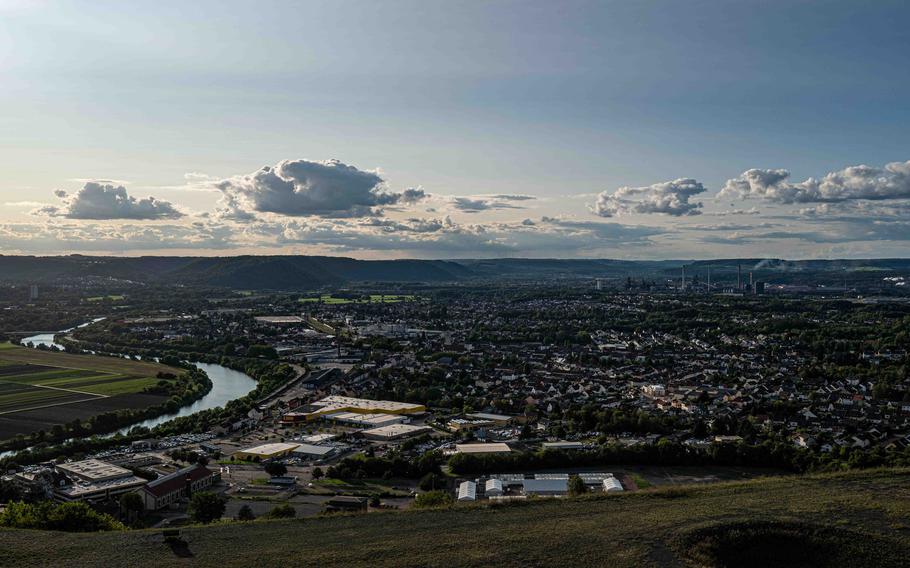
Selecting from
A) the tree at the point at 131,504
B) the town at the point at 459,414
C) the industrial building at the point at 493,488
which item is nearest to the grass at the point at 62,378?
the town at the point at 459,414

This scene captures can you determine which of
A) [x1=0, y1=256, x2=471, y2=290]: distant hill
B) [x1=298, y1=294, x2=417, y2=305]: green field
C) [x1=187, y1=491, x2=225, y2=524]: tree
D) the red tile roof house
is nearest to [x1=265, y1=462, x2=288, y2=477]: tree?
the red tile roof house

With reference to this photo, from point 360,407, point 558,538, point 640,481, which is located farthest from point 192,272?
point 558,538

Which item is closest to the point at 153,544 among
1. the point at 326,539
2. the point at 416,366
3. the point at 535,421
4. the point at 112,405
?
the point at 326,539

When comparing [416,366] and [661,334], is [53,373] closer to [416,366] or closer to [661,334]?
[416,366]

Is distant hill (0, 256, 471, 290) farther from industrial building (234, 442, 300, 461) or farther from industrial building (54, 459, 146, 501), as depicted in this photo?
industrial building (54, 459, 146, 501)

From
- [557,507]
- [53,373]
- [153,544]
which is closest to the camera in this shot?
[153,544]

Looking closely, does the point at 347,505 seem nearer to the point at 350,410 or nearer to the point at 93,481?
the point at 93,481

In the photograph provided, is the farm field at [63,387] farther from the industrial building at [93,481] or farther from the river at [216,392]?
the industrial building at [93,481]
